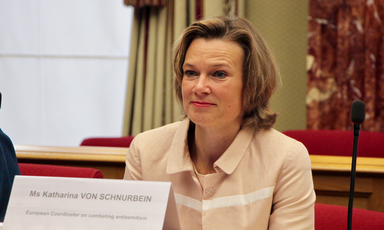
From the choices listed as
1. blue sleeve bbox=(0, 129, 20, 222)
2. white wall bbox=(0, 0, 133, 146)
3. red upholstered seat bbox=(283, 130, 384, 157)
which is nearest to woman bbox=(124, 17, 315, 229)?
blue sleeve bbox=(0, 129, 20, 222)

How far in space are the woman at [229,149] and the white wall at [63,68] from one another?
2.87m

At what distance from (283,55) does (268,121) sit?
231 cm

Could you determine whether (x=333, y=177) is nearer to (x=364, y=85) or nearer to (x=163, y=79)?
(x=364, y=85)

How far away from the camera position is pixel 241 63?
155cm

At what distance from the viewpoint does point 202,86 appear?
1.46 metres

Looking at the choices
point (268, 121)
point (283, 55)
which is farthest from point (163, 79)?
point (268, 121)

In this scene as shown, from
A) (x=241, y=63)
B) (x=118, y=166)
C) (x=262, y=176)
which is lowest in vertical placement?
(x=118, y=166)

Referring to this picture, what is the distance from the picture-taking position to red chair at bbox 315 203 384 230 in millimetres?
1348

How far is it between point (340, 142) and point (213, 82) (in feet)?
4.75

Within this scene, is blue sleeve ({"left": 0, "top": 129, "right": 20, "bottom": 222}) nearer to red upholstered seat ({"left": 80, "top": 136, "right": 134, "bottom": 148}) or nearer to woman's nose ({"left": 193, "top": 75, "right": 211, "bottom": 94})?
woman's nose ({"left": 193, "top": 75, "right": 211, "bottom": 94})

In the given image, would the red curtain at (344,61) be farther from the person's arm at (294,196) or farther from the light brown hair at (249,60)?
the person's arm at (294,196)

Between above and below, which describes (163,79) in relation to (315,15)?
below

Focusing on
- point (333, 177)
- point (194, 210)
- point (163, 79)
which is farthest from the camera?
point (163, 79)

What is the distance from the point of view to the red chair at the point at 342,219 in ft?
4.42
